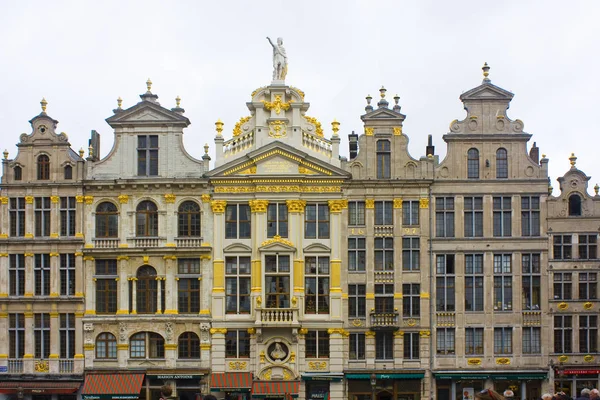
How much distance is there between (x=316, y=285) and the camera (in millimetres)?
46062

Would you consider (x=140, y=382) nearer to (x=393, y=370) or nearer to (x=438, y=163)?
(x=393, y=370)

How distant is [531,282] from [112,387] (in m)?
23.0

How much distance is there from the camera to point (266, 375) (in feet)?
149

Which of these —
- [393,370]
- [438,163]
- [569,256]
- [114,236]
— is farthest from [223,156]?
[569,256]

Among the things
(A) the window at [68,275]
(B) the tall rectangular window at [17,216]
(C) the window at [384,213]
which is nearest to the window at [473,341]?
(C) the window at [384,213]

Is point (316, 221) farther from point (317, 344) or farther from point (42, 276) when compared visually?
point (42, 276)

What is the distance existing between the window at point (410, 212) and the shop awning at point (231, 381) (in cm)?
1177

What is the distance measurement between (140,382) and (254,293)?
758 centimetres

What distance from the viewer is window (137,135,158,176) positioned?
47062 mm

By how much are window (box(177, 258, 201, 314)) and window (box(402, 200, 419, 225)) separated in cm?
1148

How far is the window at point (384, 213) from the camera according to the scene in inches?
1827

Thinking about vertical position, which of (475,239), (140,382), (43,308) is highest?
(475,239)

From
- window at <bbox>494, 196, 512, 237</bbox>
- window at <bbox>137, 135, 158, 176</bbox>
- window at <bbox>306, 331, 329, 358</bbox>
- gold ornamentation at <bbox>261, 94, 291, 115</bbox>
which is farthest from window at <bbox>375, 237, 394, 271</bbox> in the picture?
window at <bbox>137, 135, 158, 176</bbox>

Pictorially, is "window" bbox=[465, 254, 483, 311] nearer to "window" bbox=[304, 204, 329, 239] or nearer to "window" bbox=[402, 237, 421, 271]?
"window" bbox=[402, 237, 421, 271]
